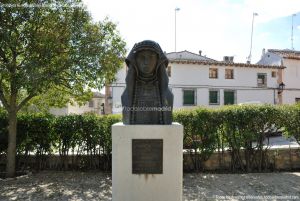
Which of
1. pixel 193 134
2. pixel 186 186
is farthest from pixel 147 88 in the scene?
pixel 193 134

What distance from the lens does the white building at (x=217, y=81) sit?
27.9 metres

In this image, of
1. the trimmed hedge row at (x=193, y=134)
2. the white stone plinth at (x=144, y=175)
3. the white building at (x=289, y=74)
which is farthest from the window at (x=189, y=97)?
the white stone plinth at (x=144, y=175)

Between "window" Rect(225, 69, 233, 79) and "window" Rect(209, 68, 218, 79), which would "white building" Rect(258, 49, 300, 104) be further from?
"window" Rect(209, 68, 218, 79)

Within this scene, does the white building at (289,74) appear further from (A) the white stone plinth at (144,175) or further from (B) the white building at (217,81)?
(A) the white stone plinth at (144,175)

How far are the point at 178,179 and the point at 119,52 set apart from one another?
4.25 metres

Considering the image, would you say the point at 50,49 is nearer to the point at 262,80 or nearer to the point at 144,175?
the point at 144,175

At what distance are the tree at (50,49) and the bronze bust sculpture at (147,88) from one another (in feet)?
8.50

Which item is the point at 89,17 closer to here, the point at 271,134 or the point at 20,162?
the point at 20,162

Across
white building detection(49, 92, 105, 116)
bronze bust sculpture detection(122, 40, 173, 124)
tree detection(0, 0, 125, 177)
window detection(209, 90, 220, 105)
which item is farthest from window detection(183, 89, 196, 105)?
bronze bust sculpture detection(122, 40, 173, 124)

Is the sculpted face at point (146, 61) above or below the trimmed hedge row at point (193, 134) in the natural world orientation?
above

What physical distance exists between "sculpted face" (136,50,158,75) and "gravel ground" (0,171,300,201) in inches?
103

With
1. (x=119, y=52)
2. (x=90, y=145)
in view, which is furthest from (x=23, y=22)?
(x=90, y=145)

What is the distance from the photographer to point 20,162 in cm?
889

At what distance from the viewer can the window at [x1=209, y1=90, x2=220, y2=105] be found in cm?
2931
